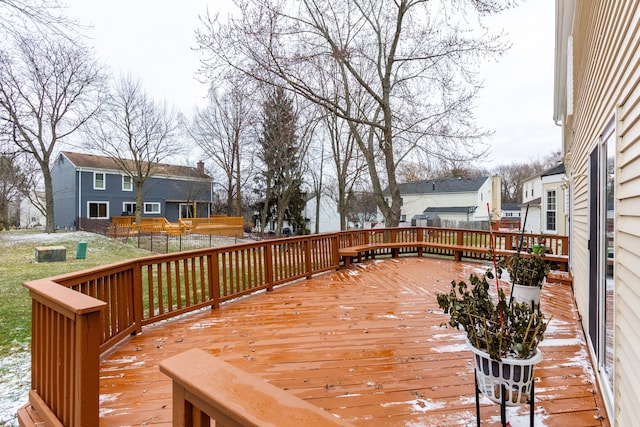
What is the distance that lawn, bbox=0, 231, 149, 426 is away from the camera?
2.92 m

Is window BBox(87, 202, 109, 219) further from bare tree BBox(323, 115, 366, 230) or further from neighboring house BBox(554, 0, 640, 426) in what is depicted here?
neighboring house BBox(554, 0, 640, 426)

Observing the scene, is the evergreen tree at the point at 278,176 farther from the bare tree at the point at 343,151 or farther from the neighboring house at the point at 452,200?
the neighboring house at the point at 452,200

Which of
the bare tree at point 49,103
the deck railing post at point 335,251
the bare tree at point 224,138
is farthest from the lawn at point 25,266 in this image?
the bare tree at point 224,138

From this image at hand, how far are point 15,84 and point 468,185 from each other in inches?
1185

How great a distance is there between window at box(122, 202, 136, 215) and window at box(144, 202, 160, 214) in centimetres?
78

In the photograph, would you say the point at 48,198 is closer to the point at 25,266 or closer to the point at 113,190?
the point at 113,190

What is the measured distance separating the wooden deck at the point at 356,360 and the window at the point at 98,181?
21780 mm

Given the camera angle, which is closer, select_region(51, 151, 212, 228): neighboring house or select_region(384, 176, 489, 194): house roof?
select_region(51, 151, 212, 228): neighboring house

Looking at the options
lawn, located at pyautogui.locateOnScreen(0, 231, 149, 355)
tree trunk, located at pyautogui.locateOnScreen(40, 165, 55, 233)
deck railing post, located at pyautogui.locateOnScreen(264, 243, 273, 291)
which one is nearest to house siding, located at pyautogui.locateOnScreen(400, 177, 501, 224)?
lawn, located at pyautogui.locateOnScreen(0, 231, 149, 355)

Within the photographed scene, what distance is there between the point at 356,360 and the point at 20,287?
7.09 metres

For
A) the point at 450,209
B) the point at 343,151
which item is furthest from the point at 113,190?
the point at 450,209

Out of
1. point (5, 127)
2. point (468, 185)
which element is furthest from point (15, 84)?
point (468, 185)

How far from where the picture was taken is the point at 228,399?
88 cm

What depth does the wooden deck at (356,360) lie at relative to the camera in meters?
2.29
